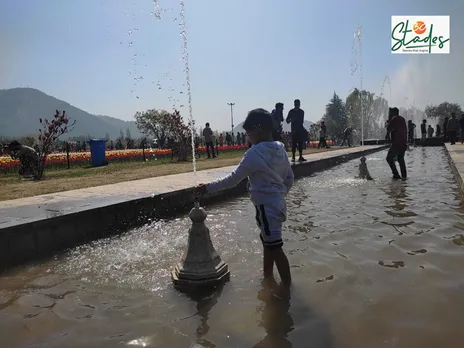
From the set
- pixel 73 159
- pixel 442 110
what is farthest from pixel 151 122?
pixel 442 110

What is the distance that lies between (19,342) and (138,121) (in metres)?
68.7

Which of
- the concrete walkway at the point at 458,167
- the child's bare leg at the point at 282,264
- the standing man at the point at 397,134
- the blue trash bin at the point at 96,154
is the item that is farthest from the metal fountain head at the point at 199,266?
the blue trash bin at the point at 96,154

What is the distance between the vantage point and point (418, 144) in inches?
1250

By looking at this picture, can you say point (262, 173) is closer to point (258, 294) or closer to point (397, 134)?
point (258, 294)

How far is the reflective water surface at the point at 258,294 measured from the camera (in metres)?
2.24

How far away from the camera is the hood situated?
2893 millimetres

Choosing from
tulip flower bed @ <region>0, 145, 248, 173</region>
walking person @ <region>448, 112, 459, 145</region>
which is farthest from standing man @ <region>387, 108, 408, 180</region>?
walking person @ <region>448, 112, 459, 145</region>

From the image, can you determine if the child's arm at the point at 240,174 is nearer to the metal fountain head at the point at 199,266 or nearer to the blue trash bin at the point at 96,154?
the metal fountain head at the point at 199,266

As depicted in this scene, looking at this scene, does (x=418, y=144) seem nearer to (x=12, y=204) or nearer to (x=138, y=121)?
(x=12, y=204)

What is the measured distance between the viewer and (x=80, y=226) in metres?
4.60

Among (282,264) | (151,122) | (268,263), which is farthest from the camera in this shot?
(151,122)

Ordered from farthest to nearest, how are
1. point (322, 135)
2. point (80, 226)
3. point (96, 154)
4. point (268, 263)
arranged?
point (322, 135)
point (96, 154)
point (80, 226)
point (268, 263)

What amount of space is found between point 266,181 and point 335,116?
302 ft

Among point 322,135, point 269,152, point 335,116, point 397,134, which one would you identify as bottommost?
point 269,152
